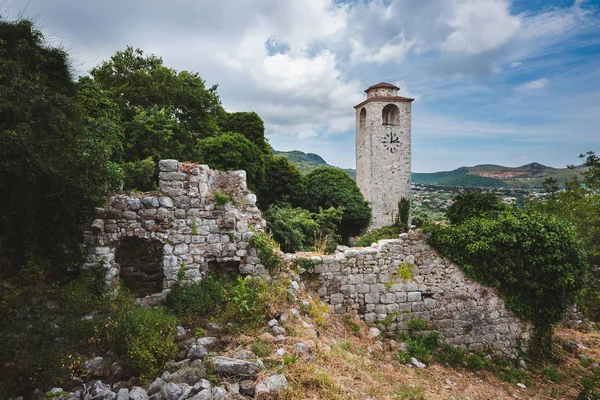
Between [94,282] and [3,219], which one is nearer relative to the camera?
[3,219]

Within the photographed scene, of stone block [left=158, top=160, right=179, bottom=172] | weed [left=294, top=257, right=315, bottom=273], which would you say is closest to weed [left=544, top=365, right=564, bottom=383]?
weed [left=294, top=257, right=315, bottom=273]

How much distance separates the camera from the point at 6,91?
5.37 m

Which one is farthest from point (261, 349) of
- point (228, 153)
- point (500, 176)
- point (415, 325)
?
point (500, 176)

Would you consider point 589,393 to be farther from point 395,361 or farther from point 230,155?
point 230,155

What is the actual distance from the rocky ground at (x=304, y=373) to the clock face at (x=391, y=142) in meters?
25.8

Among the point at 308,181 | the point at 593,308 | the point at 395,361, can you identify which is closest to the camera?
the point at 395,361

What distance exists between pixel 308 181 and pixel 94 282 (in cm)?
2177

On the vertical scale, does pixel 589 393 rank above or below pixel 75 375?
below

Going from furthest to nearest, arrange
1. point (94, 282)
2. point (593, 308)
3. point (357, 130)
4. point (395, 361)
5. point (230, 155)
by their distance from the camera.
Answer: point (357, 130) → point (230, 155) → point (593, 308) → point (395, 361) → point (94, 282)

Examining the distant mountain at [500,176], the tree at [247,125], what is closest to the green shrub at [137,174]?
the tree at [247,125]

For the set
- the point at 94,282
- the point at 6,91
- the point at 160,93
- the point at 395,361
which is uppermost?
the point at 160,93

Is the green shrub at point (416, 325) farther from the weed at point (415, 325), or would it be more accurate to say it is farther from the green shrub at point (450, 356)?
the green shrub at point (450, 356)

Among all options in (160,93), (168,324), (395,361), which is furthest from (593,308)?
(160,93)

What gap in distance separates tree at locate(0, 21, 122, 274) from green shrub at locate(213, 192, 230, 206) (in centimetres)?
217
